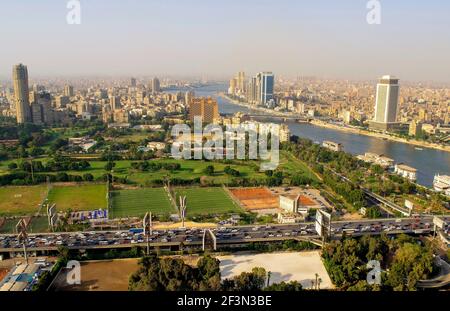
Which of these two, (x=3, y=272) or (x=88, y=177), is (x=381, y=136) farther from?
(x=3, y=272)

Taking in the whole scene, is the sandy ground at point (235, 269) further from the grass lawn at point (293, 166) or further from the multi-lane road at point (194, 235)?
the grass lawn at point (293, 166)

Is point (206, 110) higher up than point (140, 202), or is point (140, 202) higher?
point (206, 110)

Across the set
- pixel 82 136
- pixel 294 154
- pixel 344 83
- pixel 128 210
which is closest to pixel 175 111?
pixel 82 136

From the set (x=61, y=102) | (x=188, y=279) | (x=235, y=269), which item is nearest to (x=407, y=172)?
(x=235, y=269)

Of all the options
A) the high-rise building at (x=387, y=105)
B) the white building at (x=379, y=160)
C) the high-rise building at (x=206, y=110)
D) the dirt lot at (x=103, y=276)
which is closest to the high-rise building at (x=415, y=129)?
the high-rise building at (x=387, y=105)

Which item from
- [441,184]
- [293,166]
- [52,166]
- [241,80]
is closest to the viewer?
[441,184]

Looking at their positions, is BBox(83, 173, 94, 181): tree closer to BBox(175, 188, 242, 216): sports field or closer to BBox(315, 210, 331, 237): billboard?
BBox(175, 188, 242, 216): sports field
